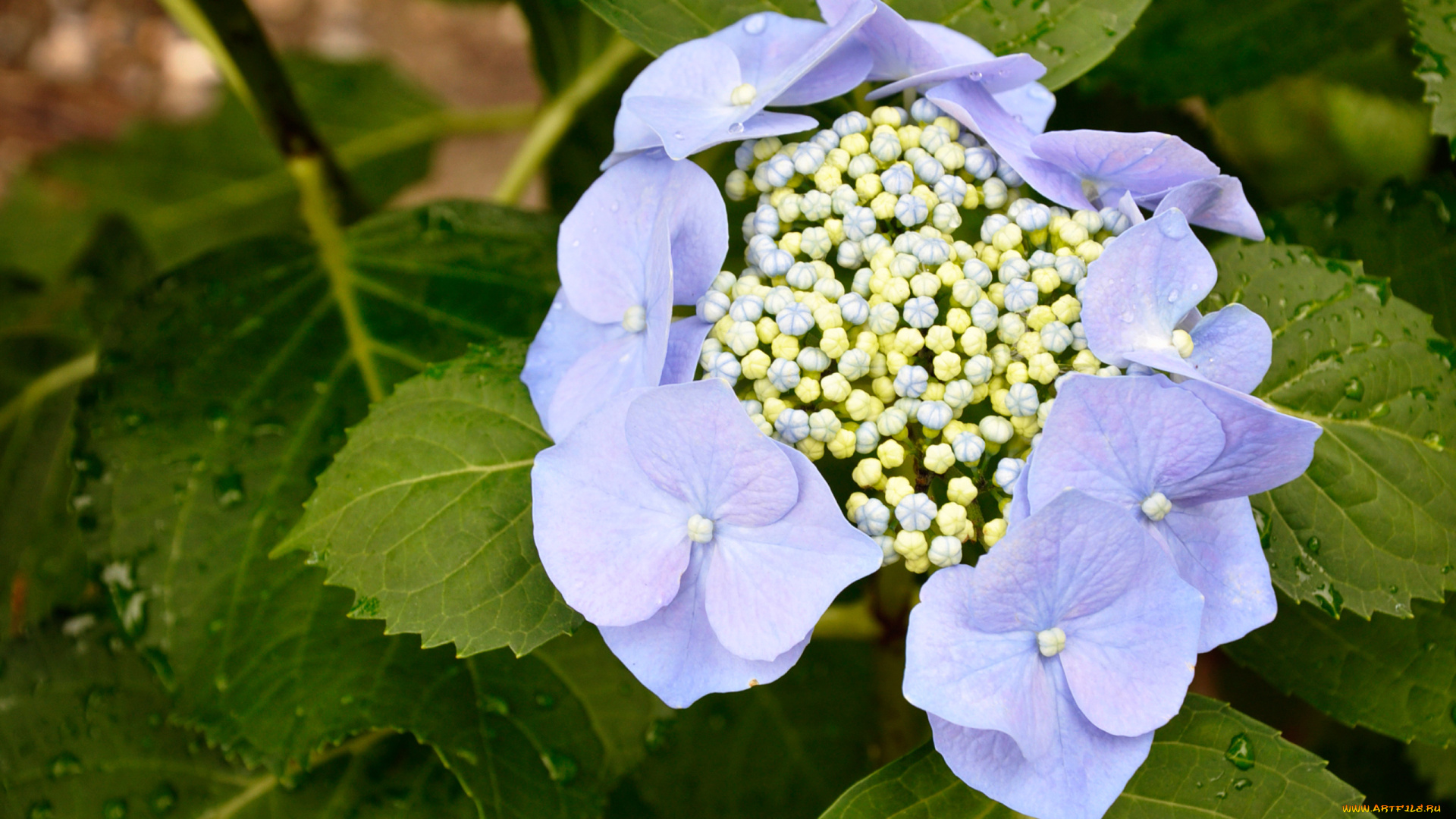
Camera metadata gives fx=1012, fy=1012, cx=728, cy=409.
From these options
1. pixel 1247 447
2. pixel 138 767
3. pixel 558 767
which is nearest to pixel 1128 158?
pixel 1247 447

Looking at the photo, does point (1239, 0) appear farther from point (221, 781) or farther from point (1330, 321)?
point (221, 781)

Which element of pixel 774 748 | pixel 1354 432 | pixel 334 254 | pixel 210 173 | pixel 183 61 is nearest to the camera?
pixel 1354 432

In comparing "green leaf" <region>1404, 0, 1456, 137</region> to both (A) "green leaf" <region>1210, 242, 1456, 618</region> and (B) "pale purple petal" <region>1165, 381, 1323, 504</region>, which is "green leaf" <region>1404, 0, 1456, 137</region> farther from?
(B) "pale purple petal" <region>1165, 381, 1323, 504</region>

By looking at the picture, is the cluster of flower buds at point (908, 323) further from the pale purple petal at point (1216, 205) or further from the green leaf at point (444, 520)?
the green leaf at point (444, 520)

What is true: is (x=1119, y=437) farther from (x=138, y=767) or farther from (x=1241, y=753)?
(x=138, y=767)

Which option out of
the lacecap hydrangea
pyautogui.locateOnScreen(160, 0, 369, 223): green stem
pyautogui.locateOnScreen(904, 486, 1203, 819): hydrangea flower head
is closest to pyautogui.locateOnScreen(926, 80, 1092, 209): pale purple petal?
the lacecap hydrangea

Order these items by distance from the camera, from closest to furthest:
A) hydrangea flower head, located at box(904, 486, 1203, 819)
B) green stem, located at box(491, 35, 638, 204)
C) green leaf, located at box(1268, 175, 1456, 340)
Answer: hydrangea flower head, located at box(904, 486, 1203, 819)
green leaf, located at box(1268, 175, 1456, 340)
green stem, located at box(491, 35, 638, 204)
